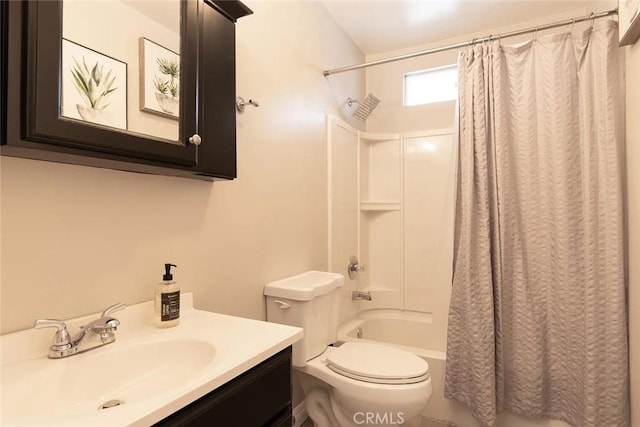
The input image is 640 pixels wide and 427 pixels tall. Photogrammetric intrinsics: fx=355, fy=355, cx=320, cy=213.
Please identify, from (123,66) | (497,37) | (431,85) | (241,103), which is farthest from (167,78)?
(431,85)

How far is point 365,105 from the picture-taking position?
2664mm

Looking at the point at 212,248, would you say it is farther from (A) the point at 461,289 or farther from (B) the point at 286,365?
(A) the point at 461,289

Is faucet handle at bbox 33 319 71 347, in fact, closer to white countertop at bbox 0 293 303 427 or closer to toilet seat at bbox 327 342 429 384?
white countertop at bbox 0 293 303 427

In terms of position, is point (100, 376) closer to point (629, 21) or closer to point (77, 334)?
point (77, 334)

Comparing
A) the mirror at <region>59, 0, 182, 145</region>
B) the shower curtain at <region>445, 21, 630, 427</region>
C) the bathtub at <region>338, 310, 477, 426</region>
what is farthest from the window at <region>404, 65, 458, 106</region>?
the mirror at <region>59, 0, 182, 145</region>

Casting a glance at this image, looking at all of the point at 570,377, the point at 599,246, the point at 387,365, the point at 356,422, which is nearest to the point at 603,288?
the point at 599,246

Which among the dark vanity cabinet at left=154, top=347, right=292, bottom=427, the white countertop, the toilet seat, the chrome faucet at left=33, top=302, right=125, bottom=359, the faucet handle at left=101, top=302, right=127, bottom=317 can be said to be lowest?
the toilet seat

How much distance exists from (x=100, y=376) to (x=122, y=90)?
0.74m

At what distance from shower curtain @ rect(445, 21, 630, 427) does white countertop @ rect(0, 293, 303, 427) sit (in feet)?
4.24

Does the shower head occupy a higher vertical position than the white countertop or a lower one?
higher

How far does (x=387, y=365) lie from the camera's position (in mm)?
1565

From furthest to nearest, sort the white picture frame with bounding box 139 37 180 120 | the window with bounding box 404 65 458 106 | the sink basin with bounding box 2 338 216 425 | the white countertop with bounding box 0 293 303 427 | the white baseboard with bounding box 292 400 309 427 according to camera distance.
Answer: the window with bounding box 404 65 458 106 < the white baseboard with bounding box 292 400 309 427 < the white picture frame with bounding box 139 37 180 120 < the sink basin with bounding box 2 338 216 425 < the white countertop with bounding box 0 293 303 427

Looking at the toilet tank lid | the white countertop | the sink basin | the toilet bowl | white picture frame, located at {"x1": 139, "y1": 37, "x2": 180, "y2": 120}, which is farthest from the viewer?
the toilet tank lid

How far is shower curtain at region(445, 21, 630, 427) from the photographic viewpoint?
1.64m
